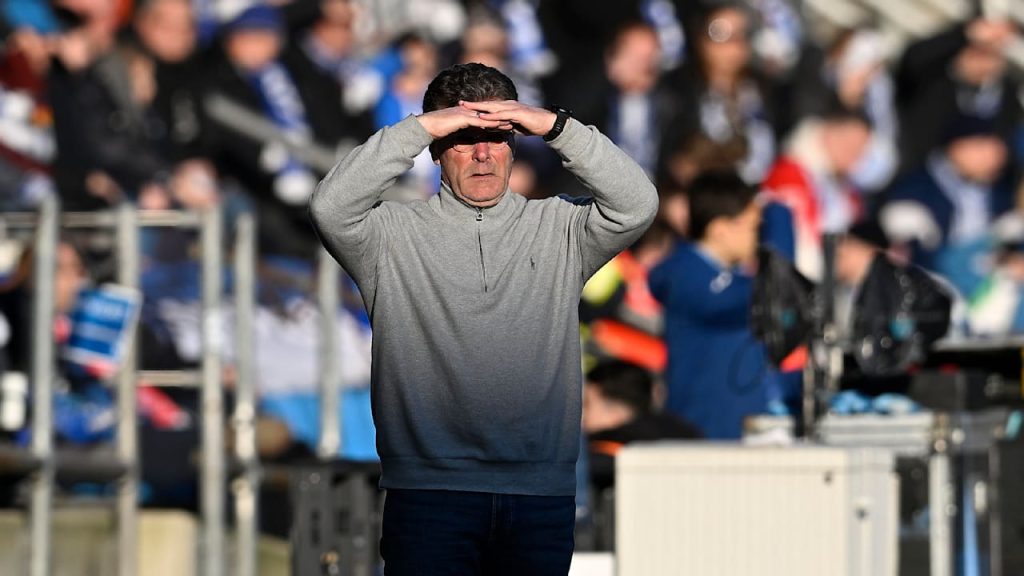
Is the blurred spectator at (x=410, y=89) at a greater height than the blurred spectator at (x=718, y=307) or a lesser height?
greater

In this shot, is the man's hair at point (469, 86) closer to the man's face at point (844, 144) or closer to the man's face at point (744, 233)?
the man's face at point (744, 233)

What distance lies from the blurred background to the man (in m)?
2.13

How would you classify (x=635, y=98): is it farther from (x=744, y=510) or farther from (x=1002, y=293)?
(x=744, y=510)

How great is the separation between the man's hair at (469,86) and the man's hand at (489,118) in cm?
11

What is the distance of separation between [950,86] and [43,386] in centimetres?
780

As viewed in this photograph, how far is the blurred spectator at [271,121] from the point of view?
39.7 feet

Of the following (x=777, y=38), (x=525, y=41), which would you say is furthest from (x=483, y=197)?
(x=777, y=38)

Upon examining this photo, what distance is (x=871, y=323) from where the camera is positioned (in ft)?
26.1

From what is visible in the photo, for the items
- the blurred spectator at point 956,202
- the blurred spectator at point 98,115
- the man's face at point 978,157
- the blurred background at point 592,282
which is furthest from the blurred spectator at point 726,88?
the blurred spectator at point 98,115

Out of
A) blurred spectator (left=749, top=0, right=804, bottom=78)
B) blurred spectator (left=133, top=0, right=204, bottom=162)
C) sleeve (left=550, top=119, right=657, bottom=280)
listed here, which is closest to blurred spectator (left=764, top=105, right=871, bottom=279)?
blurred spectator (left=749, top=0, right=804, bottom=78)

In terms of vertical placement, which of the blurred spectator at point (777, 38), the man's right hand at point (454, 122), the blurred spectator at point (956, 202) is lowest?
the man's right hand at point (454, 122)

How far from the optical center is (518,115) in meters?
4.57

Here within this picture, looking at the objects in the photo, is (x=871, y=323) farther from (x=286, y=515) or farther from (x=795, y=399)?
(x=286, y=515)

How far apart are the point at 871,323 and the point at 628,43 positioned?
19.0ft
